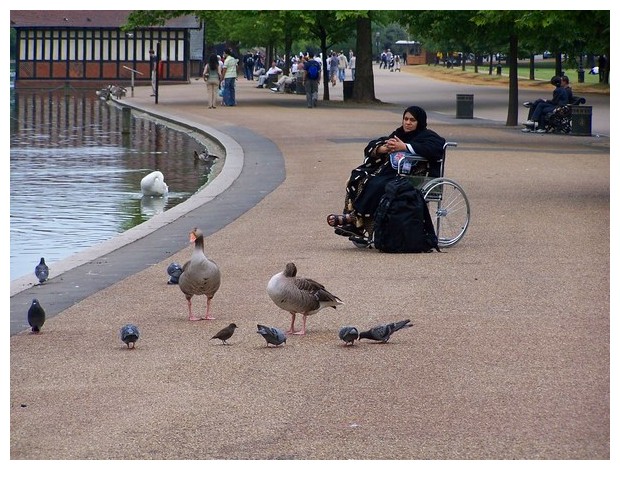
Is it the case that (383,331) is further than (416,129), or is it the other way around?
(416,129)

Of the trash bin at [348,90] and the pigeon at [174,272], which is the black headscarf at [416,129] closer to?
the pigeon at [174,272]

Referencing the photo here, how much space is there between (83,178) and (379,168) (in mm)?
9863

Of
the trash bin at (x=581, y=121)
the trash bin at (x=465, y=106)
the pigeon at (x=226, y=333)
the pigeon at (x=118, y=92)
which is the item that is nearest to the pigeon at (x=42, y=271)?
the pigeon at (x=226, y=333)

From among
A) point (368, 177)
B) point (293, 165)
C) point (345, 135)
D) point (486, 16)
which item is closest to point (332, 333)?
point (368, 177)

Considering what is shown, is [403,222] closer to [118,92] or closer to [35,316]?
[35,316]

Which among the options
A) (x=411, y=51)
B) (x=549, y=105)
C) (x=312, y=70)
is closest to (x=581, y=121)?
(x=549, y=105)

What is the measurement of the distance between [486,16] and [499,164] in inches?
226

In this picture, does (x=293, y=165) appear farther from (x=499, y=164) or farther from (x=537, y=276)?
(x=537, y=276)

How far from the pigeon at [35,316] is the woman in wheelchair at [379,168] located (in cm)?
437

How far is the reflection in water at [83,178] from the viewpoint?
14559 millimetres

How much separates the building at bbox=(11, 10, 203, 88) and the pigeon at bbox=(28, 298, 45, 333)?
→ 5996 cm

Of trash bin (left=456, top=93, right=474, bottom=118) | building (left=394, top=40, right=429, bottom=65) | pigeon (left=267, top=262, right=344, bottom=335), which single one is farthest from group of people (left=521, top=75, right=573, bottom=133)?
building (left=394, top=40, right=429, bottom=65)

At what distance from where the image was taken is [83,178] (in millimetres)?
21391

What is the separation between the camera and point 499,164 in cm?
2225
